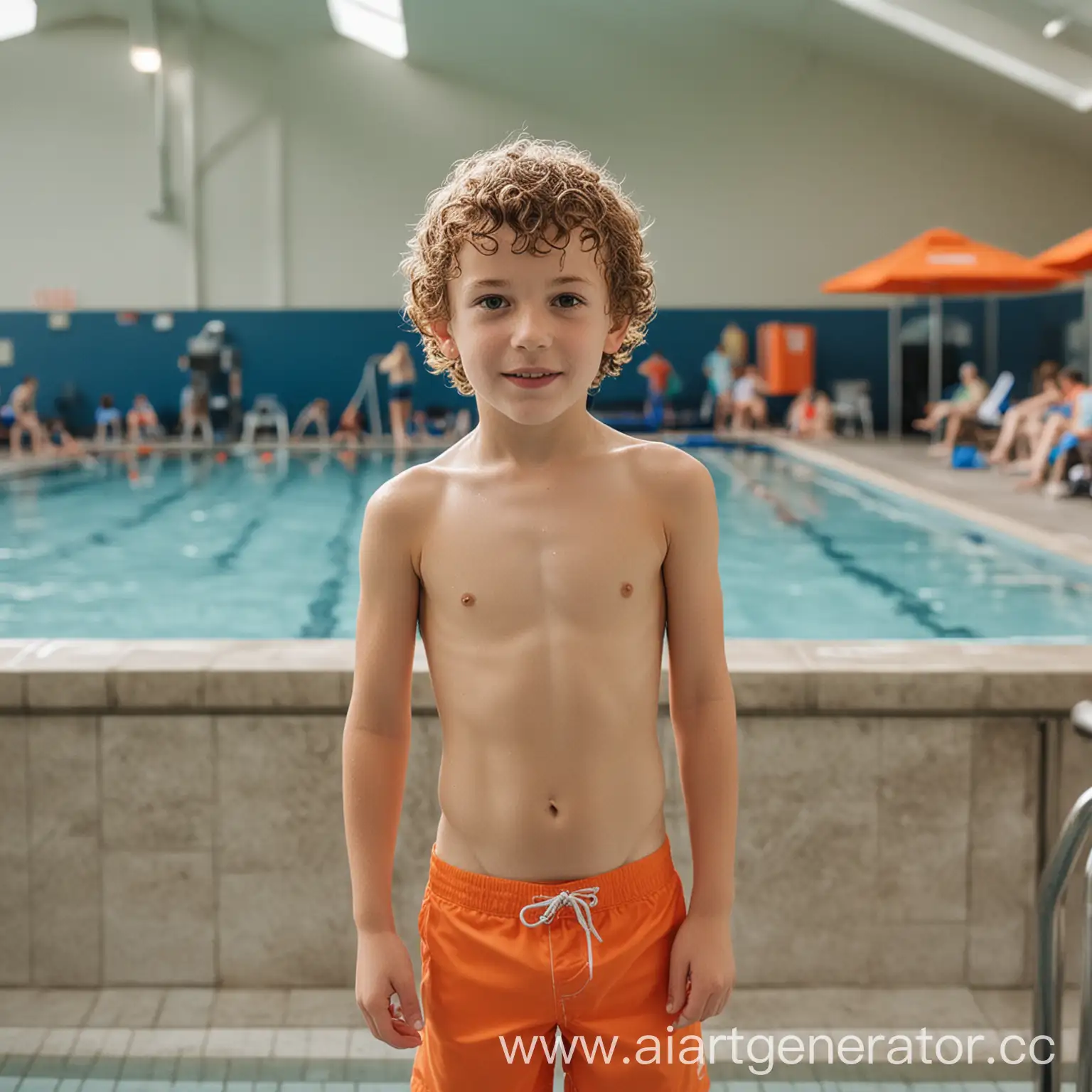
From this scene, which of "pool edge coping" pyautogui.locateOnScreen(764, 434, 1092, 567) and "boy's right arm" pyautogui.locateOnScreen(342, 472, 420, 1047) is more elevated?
"boy's right arm" pyautogui.locateOnScreen(342, 472, 420, 1047)

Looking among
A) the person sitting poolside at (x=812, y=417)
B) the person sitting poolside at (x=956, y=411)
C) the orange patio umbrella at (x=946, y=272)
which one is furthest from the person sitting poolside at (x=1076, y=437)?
the person sitting poolside at (x=812, y=417)

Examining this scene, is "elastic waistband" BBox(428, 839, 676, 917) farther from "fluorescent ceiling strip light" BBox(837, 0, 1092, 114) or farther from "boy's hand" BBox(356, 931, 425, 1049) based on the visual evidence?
"fluorescent ceiling strip light" BBox(837, 0, 1092, 114)

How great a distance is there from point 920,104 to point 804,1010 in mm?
18853

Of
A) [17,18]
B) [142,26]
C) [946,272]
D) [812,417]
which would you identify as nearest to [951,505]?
[946,272]

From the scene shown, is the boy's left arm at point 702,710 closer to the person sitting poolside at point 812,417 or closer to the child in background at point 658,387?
the person sitting poolside at point 812,417

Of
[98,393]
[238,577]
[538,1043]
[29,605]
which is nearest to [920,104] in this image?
[98,393]

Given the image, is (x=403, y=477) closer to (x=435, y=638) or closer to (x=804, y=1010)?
(x=435, y=638)

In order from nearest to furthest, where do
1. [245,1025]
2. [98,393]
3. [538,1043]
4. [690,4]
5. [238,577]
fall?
1. [538,1043]
2. [245,1025]
3. [238,577]
4. [690,4]
5. [98,393]

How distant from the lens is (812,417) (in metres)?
18.9

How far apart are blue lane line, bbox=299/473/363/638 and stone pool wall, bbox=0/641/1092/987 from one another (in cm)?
357

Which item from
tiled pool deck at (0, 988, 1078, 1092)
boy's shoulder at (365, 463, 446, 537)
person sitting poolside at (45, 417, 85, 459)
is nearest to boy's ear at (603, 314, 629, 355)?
boy's shoulder at (365, 463, 446, 537)

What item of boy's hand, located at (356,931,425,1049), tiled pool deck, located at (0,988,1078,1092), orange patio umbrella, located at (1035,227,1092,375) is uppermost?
orange patio umbrella, located at (1035,227,1092,375)

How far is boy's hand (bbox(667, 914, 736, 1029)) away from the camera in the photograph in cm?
157

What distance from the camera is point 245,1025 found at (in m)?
2.86
